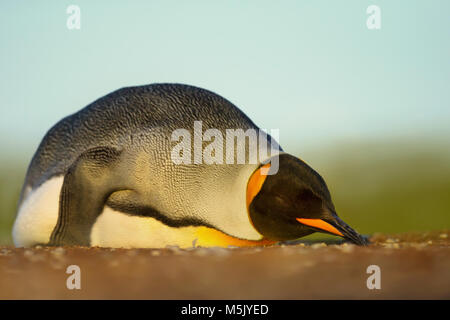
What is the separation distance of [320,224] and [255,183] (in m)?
0.40

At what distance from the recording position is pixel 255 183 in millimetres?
2934

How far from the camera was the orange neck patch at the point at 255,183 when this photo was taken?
114 inches

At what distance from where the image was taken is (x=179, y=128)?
325cm

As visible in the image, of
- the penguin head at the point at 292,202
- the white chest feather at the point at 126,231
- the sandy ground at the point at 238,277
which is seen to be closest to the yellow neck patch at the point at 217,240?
the white chest feather at the point at 126,231

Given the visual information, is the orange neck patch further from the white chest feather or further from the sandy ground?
the sandy ground

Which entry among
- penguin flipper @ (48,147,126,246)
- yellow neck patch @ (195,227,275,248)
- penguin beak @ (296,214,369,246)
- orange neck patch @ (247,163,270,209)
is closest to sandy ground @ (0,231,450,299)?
penguin beak @ (296,214,369,246)

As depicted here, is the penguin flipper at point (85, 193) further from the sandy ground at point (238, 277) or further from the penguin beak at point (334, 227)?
the sandy ground at point (238, 277)

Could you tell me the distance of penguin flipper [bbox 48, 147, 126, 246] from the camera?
319 centimetres

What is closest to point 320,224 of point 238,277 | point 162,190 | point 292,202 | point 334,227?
point 334,227

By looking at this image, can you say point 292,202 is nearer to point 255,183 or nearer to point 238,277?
point 255,183
